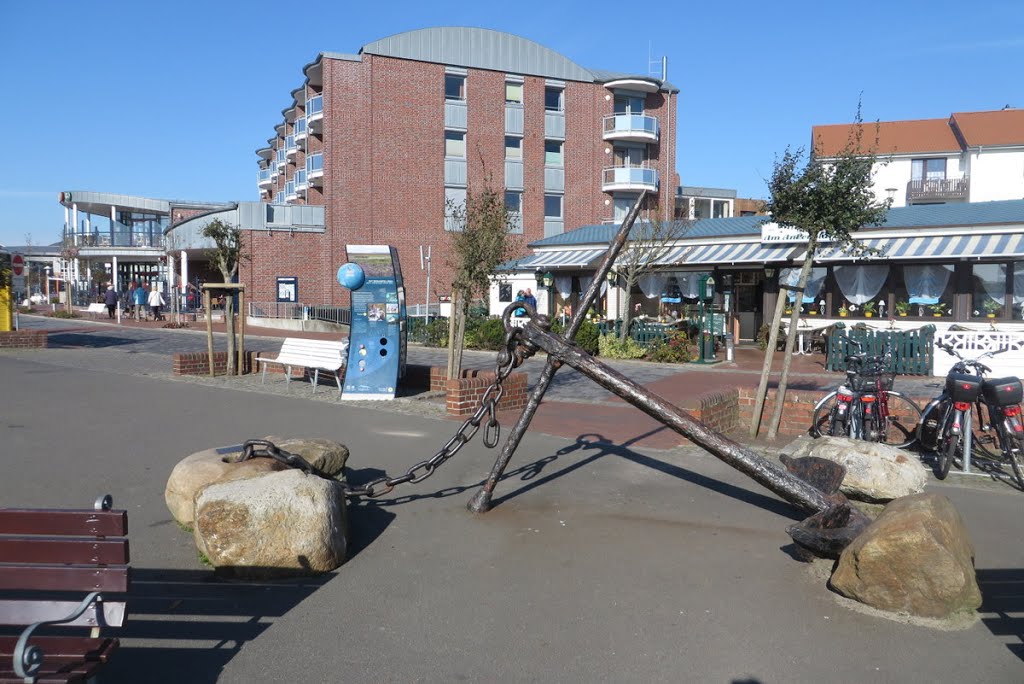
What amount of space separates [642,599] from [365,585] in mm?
1570

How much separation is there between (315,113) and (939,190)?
3262 centimetres

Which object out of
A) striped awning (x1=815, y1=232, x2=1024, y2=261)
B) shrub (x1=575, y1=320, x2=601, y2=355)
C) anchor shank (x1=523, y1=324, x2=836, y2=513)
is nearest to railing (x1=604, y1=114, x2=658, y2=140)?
striped awning (x1=815, y1=232, x2=1024, y2=261)

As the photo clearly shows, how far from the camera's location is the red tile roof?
146 ft

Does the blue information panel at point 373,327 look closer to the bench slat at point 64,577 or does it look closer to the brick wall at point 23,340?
the bench slat at point 64,577

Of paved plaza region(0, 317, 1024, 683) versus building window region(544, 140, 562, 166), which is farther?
building window region(544, 140, 562, 166)

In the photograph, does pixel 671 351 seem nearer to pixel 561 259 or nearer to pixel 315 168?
pixel 561 259

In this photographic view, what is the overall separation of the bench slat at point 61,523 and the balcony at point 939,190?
159 ft

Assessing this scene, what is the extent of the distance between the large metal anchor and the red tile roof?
Result: 46.1 m

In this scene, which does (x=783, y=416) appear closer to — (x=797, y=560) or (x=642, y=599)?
(x=797, y=560)

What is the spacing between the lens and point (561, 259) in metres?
28.6

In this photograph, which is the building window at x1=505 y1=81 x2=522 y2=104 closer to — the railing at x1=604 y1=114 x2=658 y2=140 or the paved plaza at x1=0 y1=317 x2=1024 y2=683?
the railing at x1=604 y1=114 x2=658 y2=140

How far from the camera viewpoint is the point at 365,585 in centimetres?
486

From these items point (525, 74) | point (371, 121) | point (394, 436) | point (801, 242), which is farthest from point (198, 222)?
point (394, 436)

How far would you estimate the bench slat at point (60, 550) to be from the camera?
345 centimetres
